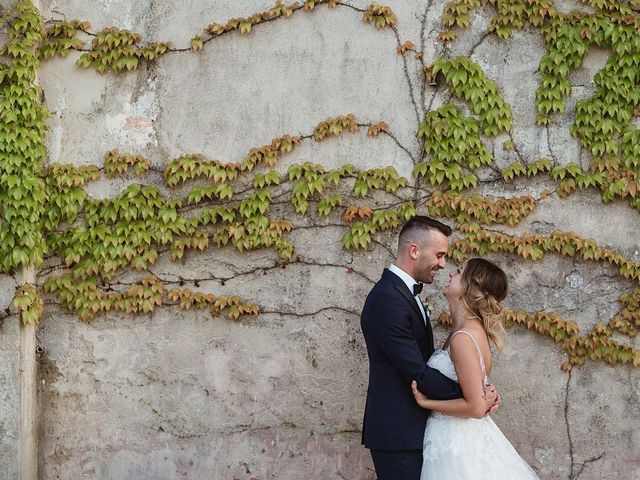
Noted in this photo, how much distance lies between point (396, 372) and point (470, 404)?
0.40m

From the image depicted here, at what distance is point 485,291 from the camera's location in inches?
163

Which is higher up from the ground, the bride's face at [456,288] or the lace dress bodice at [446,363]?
the bride's face at [456,288]

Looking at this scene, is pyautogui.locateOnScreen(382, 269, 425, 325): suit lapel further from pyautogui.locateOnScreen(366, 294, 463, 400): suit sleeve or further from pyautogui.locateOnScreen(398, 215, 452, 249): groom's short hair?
pyautogui.locateOnScreen(398, 215, 452, 249): groom's short hair

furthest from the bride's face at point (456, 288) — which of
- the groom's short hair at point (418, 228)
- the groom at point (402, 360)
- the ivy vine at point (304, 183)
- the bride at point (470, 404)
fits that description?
the ivy vine at point (304, 183)

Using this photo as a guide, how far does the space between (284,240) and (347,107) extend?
93 cm

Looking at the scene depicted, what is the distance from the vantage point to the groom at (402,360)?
4016mm

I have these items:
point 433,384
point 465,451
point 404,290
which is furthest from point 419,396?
point 404,290

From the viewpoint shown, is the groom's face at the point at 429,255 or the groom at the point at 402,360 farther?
the groom's face at the point at 429,255

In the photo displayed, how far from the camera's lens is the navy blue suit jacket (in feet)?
13.1

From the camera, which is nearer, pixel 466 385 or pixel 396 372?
pixel 466 385

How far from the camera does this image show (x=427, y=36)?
209 inches

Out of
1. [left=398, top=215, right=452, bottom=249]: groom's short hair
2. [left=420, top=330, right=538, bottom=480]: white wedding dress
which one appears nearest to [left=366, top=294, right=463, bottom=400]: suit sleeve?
[left=420, top=330, right=538, bottom=480]: white wedding dress

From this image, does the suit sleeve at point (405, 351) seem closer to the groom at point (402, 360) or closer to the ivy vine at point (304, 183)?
the groom at point (402, 360)

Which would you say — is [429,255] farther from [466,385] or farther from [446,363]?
[466,385]
